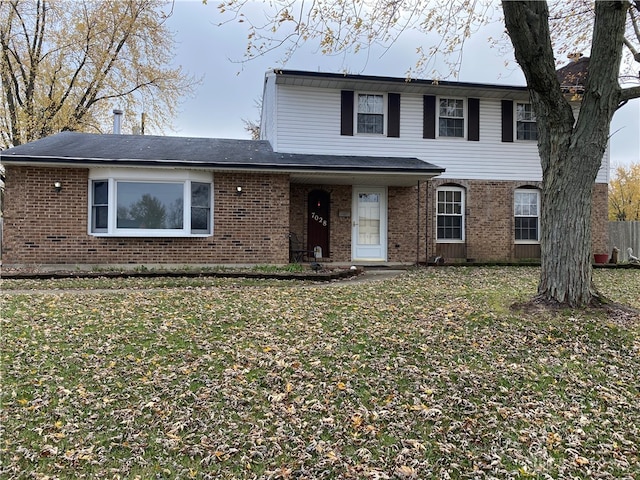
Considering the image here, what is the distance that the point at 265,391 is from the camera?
3.83 meters

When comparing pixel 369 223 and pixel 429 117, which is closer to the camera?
pixel 369 223

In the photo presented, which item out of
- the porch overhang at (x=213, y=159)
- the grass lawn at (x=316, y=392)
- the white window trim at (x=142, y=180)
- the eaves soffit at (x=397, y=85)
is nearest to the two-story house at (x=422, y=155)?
the eaves soffit at (x=397, y=85)

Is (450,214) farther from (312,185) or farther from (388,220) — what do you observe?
(312,185)

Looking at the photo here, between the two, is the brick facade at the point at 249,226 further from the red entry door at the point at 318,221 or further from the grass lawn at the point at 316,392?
the grass lawn at the point at 316,392

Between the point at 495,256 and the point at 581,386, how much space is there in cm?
1096

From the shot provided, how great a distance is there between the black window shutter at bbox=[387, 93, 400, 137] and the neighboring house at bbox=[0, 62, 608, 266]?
4 centimetres

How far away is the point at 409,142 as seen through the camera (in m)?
14.0

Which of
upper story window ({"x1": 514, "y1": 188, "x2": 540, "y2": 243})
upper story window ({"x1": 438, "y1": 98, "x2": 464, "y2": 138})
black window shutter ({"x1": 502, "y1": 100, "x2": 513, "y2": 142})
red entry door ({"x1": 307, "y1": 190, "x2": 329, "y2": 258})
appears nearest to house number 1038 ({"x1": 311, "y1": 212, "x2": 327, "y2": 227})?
red entry door ({"x1": 307, "y1": 190, "x2": 329, "y2": 258})

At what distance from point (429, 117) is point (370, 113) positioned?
76.0 inches

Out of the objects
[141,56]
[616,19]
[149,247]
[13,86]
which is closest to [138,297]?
[149,247]

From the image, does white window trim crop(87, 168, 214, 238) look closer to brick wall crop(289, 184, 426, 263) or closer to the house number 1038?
brick wall crop(289, 184, 426, 263)

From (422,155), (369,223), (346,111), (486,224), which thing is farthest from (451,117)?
(369,223)

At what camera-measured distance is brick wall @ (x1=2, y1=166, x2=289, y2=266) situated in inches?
417

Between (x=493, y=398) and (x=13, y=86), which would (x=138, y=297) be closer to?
(x=493, y=398)
